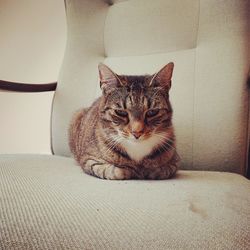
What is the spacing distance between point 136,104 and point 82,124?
33 centimetres

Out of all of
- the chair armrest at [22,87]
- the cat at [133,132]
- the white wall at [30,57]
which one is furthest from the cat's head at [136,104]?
the white wall at [30,57]

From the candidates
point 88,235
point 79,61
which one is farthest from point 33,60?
point 88,235

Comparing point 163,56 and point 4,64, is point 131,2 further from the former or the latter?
point 4,64

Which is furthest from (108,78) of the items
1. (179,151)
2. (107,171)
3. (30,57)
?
(30,57)

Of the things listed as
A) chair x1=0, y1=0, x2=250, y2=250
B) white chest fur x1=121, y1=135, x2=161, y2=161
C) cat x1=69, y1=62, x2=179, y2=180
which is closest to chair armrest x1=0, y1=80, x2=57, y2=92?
chair x1=0, y1=0, x2=250, y2=250

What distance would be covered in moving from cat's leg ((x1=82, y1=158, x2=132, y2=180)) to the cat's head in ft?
0.27

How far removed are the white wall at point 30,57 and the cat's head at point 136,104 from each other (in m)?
0.94

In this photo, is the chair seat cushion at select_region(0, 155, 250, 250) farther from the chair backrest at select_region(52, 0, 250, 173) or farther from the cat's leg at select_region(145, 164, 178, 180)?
Answer: the chair backrest at select_region(52, 0, 250, 173)

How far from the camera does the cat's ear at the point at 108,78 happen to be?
2.92ft

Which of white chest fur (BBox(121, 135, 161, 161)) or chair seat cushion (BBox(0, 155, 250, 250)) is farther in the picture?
white chest fur (BBox(121, 135, 161, 161))

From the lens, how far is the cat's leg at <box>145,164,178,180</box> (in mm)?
858

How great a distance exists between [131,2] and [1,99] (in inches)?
39.3

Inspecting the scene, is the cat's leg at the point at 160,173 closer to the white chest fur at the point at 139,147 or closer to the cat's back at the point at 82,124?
the white chest fur at the point at 139,147

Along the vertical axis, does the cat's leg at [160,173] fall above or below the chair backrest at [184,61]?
below
